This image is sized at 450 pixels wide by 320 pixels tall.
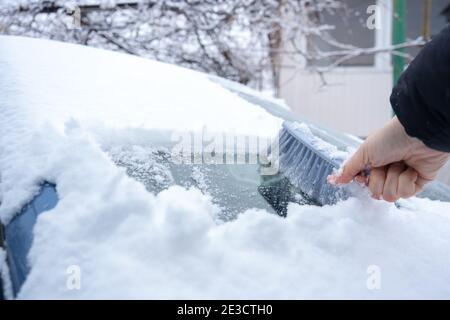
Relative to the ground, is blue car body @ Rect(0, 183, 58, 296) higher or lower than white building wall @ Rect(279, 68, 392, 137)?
higher

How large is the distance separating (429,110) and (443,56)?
12cm

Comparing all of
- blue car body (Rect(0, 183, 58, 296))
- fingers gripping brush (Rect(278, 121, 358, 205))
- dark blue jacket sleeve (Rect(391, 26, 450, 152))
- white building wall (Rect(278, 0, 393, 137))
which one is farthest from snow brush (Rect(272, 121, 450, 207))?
white building wall (Rect(278, 0, 393, 137))

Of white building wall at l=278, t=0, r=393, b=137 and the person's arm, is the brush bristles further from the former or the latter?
white building wall at l=278, t=0, r=393, b=137

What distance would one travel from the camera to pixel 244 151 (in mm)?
1326

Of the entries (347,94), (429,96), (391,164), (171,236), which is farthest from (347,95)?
(171,236)

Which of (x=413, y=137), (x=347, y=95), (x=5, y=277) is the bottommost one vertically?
(x=347, y=95)

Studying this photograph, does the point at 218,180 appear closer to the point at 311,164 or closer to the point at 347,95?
the point at 311,164

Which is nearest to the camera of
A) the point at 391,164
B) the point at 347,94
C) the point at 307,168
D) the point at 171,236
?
the point at 171,236

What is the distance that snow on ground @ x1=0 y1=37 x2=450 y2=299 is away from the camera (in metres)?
0.71

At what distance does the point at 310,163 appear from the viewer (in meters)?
1.27

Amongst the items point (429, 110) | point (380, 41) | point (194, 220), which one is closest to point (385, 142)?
point (429, 110)

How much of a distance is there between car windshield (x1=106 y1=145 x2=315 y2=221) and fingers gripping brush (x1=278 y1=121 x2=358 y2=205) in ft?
0.14

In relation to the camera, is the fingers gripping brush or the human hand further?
the fingers gripping brush

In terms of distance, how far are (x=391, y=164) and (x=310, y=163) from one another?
0.25 meters
